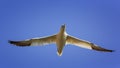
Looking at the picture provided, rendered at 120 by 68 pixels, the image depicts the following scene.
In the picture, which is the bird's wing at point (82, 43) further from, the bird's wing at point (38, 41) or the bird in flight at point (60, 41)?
the bird's wing at point (38, 41)

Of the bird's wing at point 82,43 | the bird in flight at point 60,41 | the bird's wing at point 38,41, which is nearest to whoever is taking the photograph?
the bird in flight at point 60,41

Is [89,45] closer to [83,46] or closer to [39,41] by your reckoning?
[83,46]

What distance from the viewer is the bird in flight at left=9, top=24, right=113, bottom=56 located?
39.8 m

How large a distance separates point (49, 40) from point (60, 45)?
4.66 feet

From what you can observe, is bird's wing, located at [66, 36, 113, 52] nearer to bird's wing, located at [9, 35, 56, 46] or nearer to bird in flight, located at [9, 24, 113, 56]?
bird in flight, located at [9, 24, 113, 56]

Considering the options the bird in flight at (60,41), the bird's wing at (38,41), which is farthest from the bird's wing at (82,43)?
the bird's wing at (38,41)

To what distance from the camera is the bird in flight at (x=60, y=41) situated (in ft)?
131

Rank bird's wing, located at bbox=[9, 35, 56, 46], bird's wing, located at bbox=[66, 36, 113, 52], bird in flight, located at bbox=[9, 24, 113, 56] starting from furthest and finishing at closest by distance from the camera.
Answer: bird's wing, located at bbox=[66, 36, 113, 52], bird's wing, located at bbox=[9, 35, 56, 46], bird in flight, located at bbox=[9, 24, 113, 56]

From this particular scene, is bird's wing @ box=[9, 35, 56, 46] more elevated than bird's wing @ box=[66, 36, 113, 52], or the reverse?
bird's wing @ box=[9, 35, 56, 46]

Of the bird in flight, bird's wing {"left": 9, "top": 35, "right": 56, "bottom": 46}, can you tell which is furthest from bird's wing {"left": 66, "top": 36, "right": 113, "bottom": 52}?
bird's wing {"left": 9, "top": 35, "right": 56, "bottom": 46}

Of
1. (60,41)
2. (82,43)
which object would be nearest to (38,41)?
(60,41)

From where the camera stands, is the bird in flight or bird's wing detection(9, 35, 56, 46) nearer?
the bird in flight

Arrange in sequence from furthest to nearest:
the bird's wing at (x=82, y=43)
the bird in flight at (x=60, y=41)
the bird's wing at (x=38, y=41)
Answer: the bird's wing at (x=82, y=43) < the bird's wing at (x=38, y=41) < the bird in flight at (x=60, y=41)

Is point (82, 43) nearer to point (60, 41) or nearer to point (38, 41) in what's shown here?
point (60, 41)
